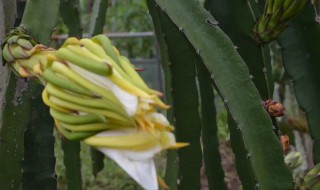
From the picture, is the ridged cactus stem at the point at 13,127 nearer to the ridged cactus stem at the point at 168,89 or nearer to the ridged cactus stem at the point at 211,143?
the ridged cactus stem at the point at 168,89

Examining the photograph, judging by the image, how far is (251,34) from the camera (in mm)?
889

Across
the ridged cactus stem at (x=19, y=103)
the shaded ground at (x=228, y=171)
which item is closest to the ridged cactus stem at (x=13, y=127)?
the ridged cactus stem at (x=19, y=103)

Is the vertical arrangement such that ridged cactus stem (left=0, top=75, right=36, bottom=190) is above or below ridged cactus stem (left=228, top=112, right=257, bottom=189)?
above

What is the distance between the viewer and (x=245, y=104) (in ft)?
2.17

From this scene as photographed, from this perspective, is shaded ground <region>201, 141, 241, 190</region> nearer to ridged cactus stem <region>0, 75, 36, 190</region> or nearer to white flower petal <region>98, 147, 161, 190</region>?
ridged cactus stem <region>0, 75, 36, 190</region>

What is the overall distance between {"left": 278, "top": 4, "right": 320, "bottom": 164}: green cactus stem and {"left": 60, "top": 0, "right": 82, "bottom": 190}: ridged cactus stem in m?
0.38

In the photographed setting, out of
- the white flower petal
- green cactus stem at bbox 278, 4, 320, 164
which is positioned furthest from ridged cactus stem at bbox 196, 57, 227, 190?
the white flower petal

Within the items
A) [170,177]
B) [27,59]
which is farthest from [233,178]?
[27,59]

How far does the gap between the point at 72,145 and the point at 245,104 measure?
1.85 ft

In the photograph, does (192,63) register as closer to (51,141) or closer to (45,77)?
(51,141)

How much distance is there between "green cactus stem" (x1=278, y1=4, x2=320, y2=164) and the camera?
93cm

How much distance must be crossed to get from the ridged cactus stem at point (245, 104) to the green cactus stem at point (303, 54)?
0.27 m

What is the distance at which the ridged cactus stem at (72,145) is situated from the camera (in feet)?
3.58

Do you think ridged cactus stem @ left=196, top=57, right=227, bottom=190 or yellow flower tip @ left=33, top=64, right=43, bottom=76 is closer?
yellow flower tip @ left=33, top=64, right=43, bottom=76
